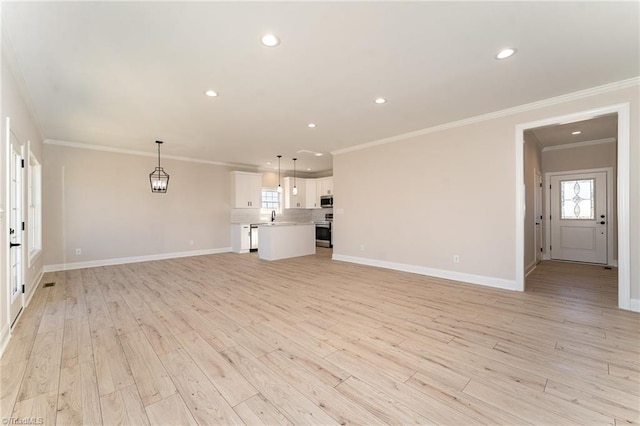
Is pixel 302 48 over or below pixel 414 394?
over

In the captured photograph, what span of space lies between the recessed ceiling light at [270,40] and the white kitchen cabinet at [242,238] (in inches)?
240

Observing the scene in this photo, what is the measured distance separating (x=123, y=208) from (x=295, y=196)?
484cm

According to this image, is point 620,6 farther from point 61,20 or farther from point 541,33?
point 61,20

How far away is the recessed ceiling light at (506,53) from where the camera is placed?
2499mm

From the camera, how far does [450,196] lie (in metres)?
4.68

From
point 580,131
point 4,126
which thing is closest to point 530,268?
point 580,131

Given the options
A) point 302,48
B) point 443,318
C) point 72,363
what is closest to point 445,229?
point 443,318

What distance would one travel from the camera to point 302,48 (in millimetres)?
2447

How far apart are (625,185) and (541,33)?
2345 mm

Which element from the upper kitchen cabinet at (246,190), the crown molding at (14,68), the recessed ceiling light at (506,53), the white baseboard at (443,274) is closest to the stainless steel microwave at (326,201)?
the upper kitchen cabinet at (246,190)

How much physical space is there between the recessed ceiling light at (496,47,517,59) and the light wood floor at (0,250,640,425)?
2.68m

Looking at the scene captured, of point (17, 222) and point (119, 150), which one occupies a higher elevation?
point (119, 150)

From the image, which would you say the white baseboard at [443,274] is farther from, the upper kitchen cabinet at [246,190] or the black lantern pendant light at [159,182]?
the black lantern pendant light at [159,182]

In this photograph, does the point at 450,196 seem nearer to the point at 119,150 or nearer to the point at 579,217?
the point at 579,217
